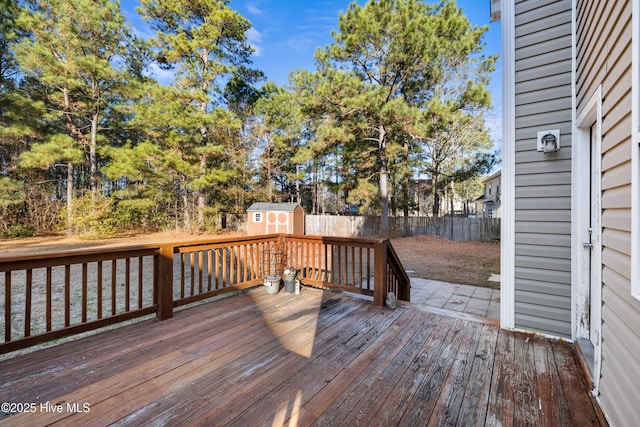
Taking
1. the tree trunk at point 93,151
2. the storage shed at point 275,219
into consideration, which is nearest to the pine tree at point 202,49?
the storage shed at point 275,219

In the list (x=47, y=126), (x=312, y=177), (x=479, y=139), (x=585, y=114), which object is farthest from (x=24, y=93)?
(x=479, y=139)

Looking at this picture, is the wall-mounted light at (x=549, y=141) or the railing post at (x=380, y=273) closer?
the wall-mounted light at (x=549, y=141)

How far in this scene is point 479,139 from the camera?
12.9 m

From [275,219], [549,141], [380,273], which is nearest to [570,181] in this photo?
[549,141]

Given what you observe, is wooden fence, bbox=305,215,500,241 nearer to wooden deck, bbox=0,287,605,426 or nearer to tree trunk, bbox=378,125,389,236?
tree trunk, bbox=378,125,389,236

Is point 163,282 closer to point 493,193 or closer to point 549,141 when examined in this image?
point 549,141

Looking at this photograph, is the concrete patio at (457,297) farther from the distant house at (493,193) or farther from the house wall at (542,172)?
the distant house at (493,193)

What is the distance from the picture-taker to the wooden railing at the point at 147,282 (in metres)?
2.21

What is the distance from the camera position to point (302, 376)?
1.95 metres

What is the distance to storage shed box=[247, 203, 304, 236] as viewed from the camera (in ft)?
39.2

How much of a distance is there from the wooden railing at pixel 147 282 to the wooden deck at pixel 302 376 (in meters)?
0.20

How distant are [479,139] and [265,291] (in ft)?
42.4

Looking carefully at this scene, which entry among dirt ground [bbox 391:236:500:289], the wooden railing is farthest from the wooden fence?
the wooden railing

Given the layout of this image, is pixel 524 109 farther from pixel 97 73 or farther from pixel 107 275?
pixel 97 73
